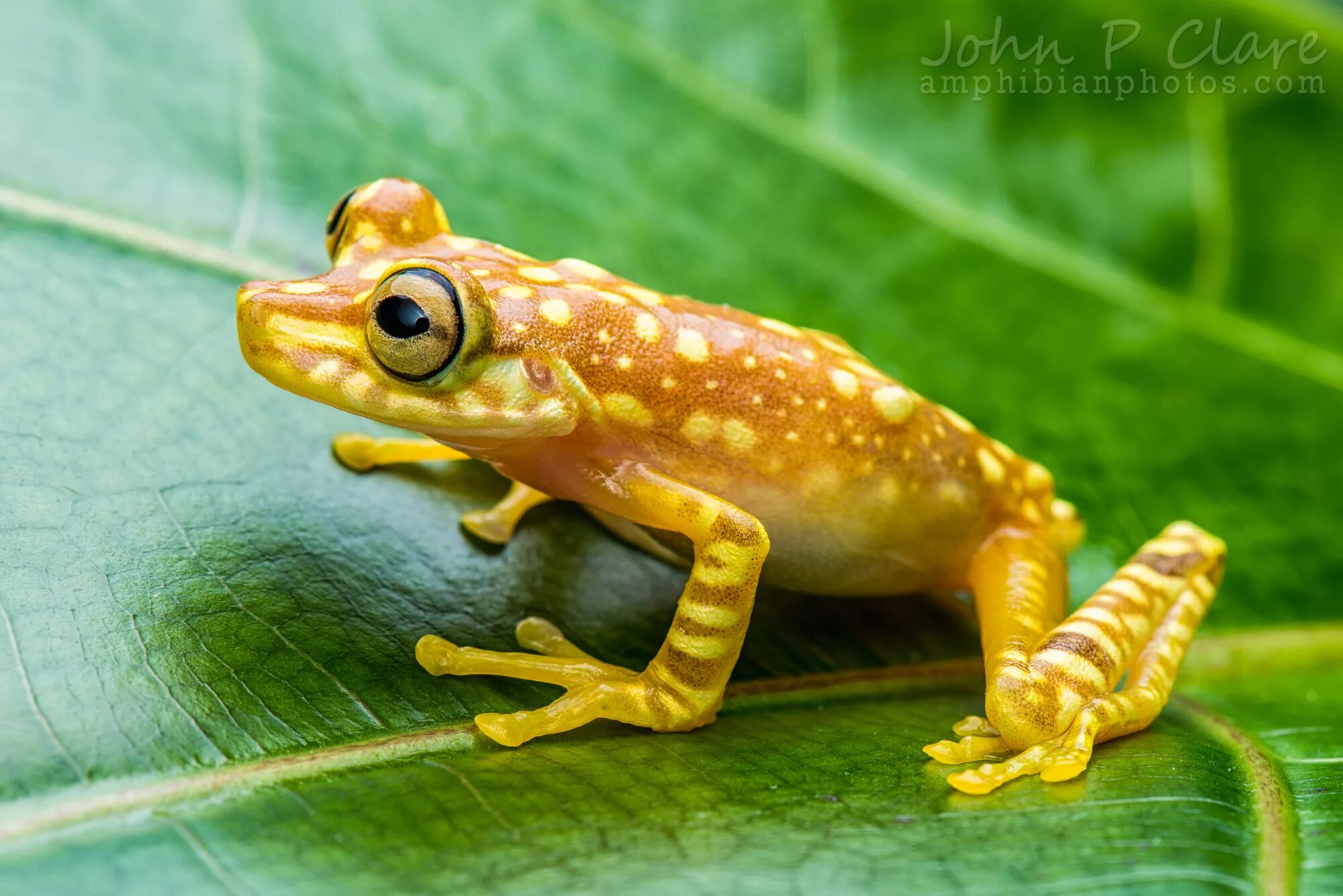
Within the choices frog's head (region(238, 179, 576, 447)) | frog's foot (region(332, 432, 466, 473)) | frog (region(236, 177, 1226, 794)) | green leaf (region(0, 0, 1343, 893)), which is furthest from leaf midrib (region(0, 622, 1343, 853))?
frog's foot (region(332, 432, 466, 473))

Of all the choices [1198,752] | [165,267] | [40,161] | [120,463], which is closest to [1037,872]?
[1198,752]

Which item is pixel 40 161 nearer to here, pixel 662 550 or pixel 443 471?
pixel 443 471

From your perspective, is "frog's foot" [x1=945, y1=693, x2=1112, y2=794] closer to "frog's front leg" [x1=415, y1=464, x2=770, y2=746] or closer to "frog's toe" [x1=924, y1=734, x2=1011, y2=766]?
"frog's toe" [x1=924, y1=734, x2=1011, y2=766]

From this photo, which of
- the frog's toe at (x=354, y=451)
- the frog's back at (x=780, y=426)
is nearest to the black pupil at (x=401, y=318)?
the frog's back at (x=780, y=426)

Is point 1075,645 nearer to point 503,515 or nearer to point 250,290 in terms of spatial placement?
point 503,515

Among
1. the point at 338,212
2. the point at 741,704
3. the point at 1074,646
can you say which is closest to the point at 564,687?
the point at 741,704
